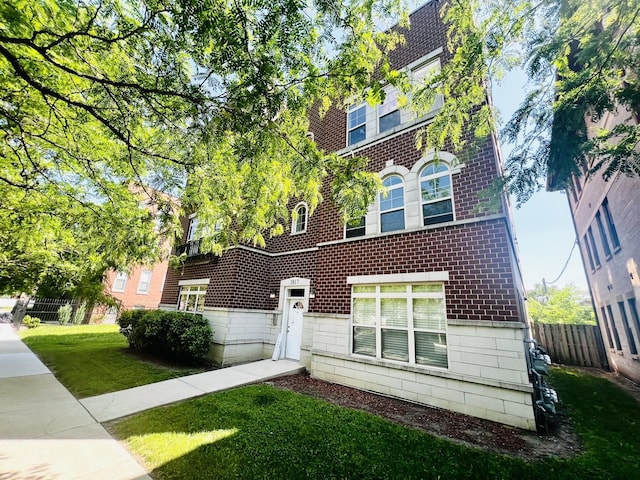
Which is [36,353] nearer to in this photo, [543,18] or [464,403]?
[464,403]

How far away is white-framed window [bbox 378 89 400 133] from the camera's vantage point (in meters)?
8.50

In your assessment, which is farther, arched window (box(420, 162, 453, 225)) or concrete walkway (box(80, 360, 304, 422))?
arched window (box(420, 162, 453, 225))

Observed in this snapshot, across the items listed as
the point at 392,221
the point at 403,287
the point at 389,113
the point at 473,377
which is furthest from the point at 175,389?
the point at 389,113

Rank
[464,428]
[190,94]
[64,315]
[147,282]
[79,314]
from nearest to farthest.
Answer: [190,94] → [464,428] → [64,315] → [79,314] → [147,282]

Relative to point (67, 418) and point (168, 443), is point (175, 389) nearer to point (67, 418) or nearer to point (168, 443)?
point (67, 418)

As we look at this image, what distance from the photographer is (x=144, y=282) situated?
25094mm

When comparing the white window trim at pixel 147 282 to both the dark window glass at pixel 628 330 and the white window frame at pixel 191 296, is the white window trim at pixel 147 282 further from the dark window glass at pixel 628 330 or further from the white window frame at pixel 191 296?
the dark window glass at pixel 628 330

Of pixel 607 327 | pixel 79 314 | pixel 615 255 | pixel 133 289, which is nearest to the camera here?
pixel 615 255

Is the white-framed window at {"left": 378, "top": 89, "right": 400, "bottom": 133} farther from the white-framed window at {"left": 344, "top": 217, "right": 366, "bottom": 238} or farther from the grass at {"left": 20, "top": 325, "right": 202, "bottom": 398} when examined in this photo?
the grass at {"left": 20, "top": 325, "right": 202, "bottom": 398}

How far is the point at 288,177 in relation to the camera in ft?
14.0

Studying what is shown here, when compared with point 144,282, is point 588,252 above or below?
above

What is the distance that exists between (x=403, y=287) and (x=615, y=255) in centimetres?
894

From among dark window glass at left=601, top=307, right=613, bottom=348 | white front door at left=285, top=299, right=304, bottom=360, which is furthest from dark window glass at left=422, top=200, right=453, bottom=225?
dark window glass at left=601, top=307, right=613, bottom=348

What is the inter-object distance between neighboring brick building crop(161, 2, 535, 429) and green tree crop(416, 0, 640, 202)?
1.38m
